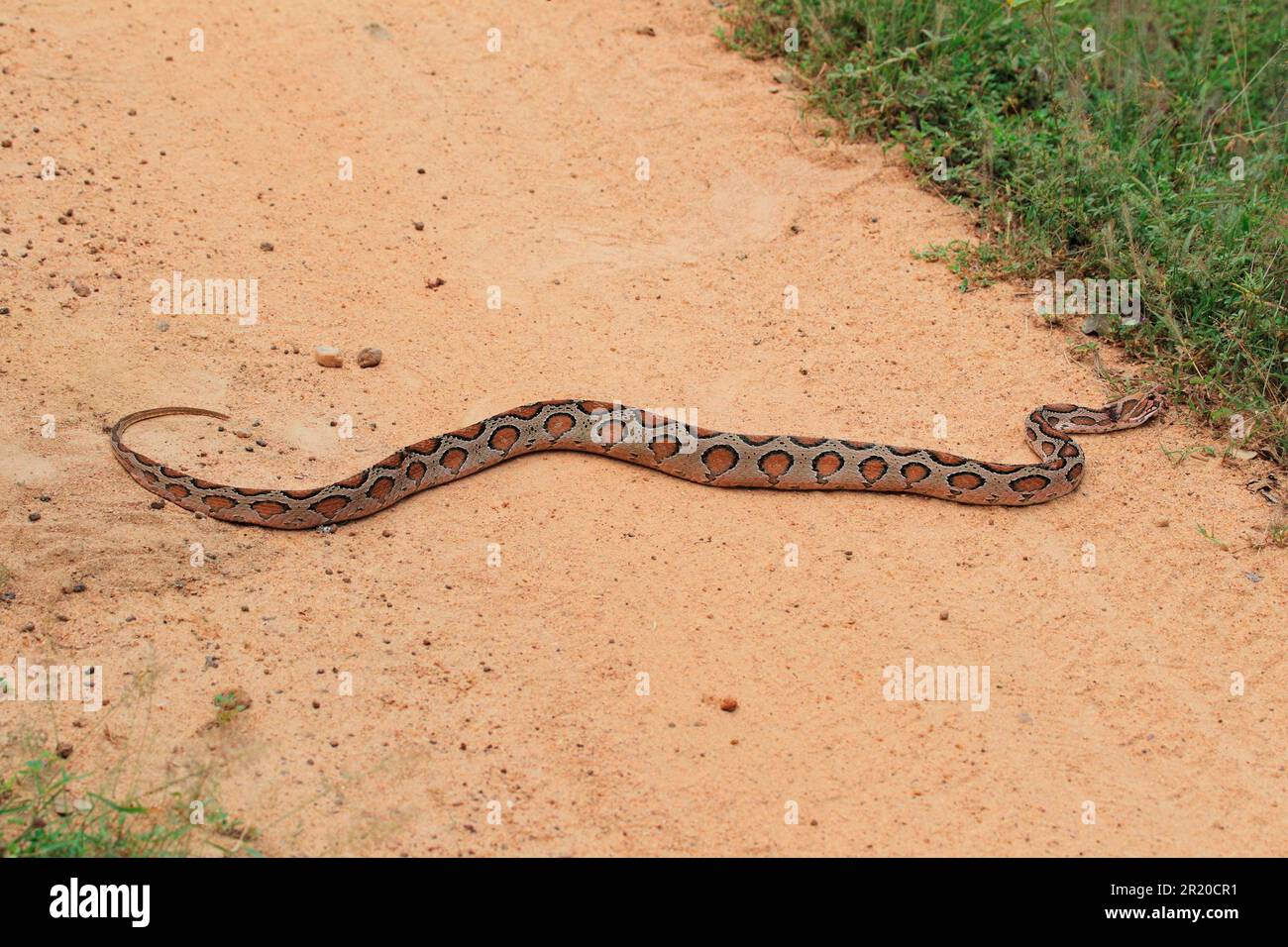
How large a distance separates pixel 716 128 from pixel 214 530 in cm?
726

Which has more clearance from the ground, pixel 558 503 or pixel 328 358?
pixel 328 358

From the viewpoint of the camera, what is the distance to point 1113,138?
445 inches

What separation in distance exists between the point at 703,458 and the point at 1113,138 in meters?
5.73

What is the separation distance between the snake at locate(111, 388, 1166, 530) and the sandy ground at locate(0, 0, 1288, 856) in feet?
0.49

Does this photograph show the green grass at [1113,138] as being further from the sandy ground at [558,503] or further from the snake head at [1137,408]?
the sandy ground at [558,503]

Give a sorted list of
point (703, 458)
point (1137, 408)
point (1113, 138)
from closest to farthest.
Answer: point (703, 458) < point (1137, 408) < point (1113, 138)

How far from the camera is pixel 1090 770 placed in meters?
6.75

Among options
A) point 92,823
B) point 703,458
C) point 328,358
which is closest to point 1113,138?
point 703,458

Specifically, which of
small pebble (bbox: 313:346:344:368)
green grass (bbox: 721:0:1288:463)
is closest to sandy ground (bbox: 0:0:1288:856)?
small pebble (bbox: 313:346:344:368)

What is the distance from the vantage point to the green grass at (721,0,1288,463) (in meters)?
9.73

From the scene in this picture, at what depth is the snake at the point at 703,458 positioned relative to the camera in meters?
8.60

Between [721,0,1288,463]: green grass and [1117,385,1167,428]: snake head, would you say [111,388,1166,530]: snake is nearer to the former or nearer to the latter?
[1117,385,1167,428]: snake head

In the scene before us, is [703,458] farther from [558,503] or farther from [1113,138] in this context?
[1113,138]

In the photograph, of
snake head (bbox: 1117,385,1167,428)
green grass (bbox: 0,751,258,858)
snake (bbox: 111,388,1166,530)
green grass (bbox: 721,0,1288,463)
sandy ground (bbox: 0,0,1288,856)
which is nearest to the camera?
green grass (bbox: 0,751,258,858)
